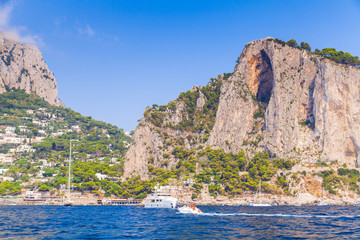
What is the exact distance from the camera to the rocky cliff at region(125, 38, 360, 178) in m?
121

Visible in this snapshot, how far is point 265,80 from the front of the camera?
14600cm

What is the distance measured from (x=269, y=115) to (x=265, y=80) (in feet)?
71.2

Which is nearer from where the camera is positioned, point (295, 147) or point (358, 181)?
point (358, 181)

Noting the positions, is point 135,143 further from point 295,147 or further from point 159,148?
point 295,147

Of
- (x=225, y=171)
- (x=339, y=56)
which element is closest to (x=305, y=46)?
(x=339, y=56)

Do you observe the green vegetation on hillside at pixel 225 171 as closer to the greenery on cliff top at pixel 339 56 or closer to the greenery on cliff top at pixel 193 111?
the greenery on cliff top at pixel 193 111

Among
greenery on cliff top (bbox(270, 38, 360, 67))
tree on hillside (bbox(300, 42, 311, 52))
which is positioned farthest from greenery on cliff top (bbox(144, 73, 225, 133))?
greenery on cliff top (bbox(270, 38, 360, 67))

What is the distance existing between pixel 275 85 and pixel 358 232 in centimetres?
9965

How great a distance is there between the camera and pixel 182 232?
37938 mm

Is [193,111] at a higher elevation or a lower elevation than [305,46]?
lower

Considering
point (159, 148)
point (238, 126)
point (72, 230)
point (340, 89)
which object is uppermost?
point (340, 89)

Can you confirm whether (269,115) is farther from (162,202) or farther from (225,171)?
(162,202)

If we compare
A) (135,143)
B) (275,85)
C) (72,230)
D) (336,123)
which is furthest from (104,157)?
(72,230)

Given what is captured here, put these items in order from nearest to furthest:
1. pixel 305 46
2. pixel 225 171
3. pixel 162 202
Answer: pixel 162 202
pixel 225 171
pixel 305 46
